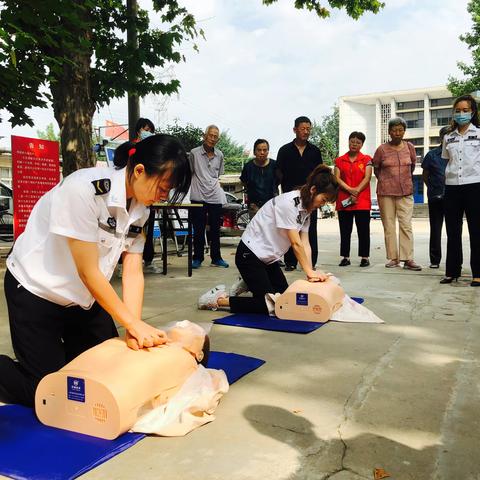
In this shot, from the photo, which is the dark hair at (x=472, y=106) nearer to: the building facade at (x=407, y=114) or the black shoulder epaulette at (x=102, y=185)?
the black shoulder epaulette at (x=102, y=185)

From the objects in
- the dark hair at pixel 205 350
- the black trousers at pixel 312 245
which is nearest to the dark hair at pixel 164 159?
the dark hair at pixel 205 350

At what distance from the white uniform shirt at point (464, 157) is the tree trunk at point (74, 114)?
4.00 m

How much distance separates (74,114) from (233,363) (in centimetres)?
449

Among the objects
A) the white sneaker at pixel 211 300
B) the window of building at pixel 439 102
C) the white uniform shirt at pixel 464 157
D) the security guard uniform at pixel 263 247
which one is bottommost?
the white sneaker at pixel 211 300

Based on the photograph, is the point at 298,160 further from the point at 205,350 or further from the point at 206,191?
the point at 205,350

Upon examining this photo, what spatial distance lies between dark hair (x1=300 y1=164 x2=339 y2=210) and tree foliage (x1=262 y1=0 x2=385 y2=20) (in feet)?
21.9

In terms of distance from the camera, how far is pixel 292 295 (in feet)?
12.7

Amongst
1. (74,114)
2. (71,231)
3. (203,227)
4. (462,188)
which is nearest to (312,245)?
(203,227)

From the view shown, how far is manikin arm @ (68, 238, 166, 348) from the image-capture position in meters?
2.04

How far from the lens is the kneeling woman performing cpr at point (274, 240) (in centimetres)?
394

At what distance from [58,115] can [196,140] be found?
10.9m

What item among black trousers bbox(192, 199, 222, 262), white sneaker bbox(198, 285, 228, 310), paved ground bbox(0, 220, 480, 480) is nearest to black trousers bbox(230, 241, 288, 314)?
white sneaker bbox(198, 285, 228, 310)

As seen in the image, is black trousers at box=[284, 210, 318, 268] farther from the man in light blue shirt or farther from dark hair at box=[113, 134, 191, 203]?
dark hair at box=[113, 134, 191, 203]

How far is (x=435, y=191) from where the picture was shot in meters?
6.39
